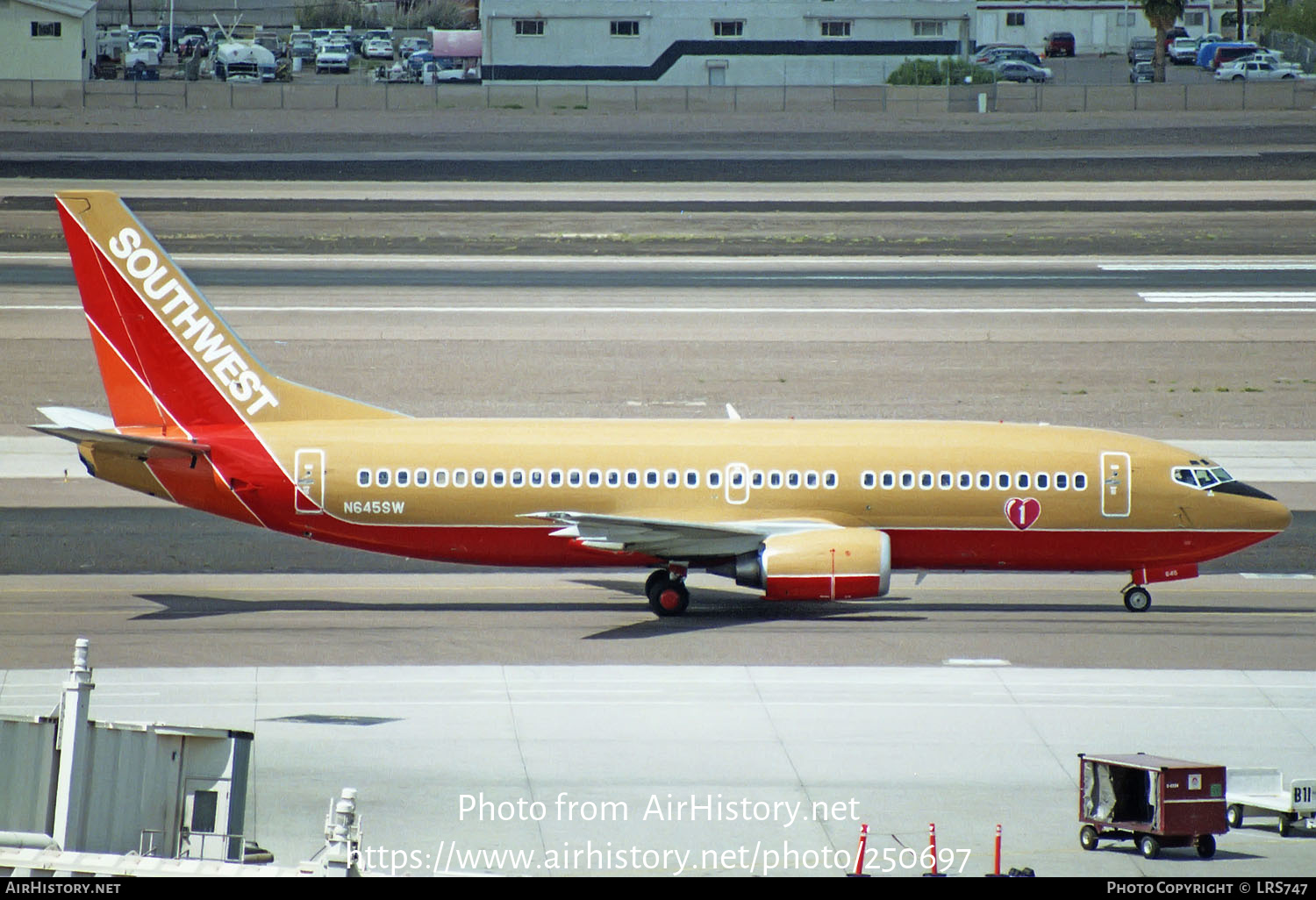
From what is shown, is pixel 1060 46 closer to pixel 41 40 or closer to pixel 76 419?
pixel 41 40

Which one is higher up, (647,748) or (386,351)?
(386,351)

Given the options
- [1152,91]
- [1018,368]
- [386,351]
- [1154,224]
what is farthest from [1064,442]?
[1152,91]

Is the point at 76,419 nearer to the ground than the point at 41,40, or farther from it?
nearer to the ground

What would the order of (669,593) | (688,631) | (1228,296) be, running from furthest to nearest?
(1228,296) → (669,593) → (688,631)

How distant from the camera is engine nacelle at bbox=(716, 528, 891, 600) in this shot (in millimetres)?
30672

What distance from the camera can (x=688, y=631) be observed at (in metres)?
31.2

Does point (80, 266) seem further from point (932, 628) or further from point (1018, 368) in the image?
point (1018, 368)

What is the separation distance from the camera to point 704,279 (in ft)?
228

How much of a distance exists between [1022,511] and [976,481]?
1.10 metres

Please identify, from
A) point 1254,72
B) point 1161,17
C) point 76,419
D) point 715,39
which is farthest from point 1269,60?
point 76,419

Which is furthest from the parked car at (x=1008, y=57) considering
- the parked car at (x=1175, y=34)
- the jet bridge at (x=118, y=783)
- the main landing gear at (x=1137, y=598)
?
the jet bridge at (x=118, y=783)

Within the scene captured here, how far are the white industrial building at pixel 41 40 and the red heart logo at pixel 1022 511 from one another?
109 m

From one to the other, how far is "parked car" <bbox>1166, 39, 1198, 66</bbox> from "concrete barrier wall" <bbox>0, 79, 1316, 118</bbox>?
23210 millimetres

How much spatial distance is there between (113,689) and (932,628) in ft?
49.1
